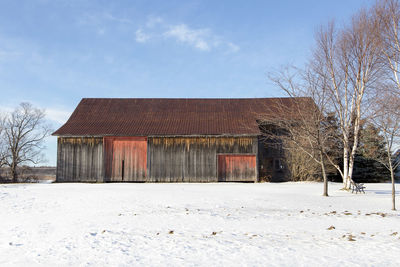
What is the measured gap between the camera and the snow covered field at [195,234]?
241 inches

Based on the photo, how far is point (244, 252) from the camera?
6441mm

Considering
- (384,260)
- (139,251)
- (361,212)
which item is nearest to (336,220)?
(361,212)

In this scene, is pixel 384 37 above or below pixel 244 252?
above

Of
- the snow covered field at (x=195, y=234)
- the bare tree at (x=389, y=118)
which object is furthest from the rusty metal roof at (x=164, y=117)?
the snow covered field at (x=195, y=234)

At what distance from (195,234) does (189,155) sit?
690 inches

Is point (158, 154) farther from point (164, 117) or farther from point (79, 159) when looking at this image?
point (79, 159)

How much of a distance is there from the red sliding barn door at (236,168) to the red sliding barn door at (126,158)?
546 centimetres

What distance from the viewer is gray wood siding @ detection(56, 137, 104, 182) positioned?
25297 millimetres

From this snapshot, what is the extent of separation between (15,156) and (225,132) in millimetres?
19704

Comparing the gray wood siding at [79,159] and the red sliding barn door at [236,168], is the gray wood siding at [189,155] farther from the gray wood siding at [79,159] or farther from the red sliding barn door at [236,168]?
the gray wood siding at [79,159]

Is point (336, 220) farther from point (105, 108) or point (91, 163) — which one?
point (105, 108)

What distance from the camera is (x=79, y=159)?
83.4 feet

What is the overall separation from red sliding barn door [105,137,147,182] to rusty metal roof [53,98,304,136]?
67 cm

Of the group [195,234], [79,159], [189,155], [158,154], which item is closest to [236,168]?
[189,155]
